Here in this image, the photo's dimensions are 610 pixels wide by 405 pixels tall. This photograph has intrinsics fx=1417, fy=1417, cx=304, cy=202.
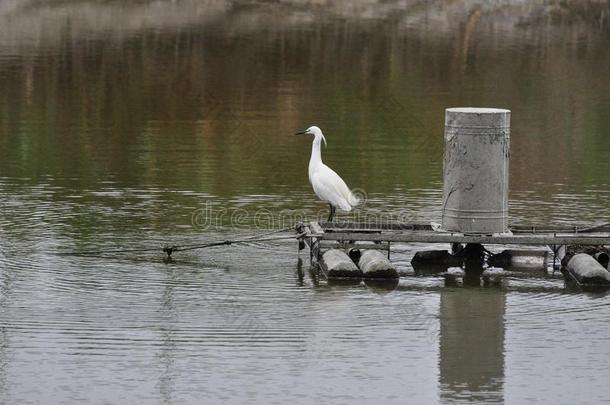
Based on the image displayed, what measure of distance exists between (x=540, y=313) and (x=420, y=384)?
264 cm

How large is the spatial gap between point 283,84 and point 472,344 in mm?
23078

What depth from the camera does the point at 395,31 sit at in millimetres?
49625

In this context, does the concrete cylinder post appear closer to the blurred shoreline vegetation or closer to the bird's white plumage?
the bird's white plumage

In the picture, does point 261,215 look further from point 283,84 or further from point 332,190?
point 283,84

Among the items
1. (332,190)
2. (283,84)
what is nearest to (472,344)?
(332,190)

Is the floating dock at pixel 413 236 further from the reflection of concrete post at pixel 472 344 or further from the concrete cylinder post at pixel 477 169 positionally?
the reflection of concrete post at pixel 472 344

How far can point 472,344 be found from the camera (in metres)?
11.6

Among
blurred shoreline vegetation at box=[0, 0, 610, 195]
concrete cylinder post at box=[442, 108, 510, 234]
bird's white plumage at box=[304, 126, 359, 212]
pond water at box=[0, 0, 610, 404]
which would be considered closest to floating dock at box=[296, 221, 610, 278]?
concrete cylinder post at box=[442, 108, 510, 234]

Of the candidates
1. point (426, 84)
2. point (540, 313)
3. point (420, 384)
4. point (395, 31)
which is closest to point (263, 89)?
point (426, 84)

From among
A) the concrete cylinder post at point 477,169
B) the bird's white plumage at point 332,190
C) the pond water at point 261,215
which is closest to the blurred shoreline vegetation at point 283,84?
the pond water at point 261,215

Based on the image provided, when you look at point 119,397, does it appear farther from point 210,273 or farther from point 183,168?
point 183,168

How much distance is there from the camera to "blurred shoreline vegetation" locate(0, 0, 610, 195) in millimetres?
22484

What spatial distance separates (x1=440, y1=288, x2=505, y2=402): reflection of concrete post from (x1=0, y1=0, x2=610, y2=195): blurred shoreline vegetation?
702 centimetres

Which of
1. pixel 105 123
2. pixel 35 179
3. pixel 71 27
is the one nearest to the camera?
pixel 35 179
